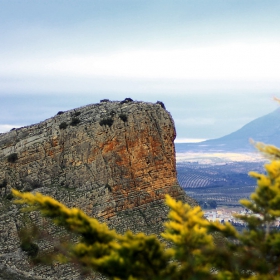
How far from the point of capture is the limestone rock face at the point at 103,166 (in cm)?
3756

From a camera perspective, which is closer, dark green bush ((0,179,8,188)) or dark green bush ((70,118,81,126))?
dark green bush ((0,179,8,188))

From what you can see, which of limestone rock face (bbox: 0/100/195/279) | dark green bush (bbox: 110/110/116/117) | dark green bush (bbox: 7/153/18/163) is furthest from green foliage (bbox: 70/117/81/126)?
dark green bush (bbox: 7/153/18/163)

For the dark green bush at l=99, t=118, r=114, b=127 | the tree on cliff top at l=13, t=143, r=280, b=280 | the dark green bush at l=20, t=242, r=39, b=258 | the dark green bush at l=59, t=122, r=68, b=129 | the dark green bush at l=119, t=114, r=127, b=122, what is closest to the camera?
the tree on cliff top at l=13, t=143, r=280, b=280

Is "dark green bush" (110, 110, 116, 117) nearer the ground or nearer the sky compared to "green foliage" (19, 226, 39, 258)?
nearer the sky

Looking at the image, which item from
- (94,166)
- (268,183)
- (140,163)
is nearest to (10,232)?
(94,166)

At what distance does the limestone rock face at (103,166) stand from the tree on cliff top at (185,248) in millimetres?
20500

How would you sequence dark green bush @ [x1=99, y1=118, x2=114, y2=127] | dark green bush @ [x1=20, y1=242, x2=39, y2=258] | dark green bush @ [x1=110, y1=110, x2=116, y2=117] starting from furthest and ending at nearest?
dark green bush @ [x1=110, y1=110, x2=116, y2=117]
dark green bush @ [x1=99, y1=118, x2=114, y2=127]
dark green bush @ [x1=20, y1=242, x2=39, y2=258]

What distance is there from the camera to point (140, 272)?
15.6 metres

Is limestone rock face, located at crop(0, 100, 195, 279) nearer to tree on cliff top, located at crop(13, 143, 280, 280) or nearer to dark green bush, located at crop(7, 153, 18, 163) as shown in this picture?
dark green bush, located at crop(7, 153, 18, 163)

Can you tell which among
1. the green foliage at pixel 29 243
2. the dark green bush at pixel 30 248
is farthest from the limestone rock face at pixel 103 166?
the dark green bush at pixel 30 248

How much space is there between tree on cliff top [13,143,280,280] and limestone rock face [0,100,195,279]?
67.3ft

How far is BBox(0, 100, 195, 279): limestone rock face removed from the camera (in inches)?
1479

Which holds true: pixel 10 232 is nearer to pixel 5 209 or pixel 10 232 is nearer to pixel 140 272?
pixel 5 209

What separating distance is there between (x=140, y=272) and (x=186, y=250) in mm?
1473
